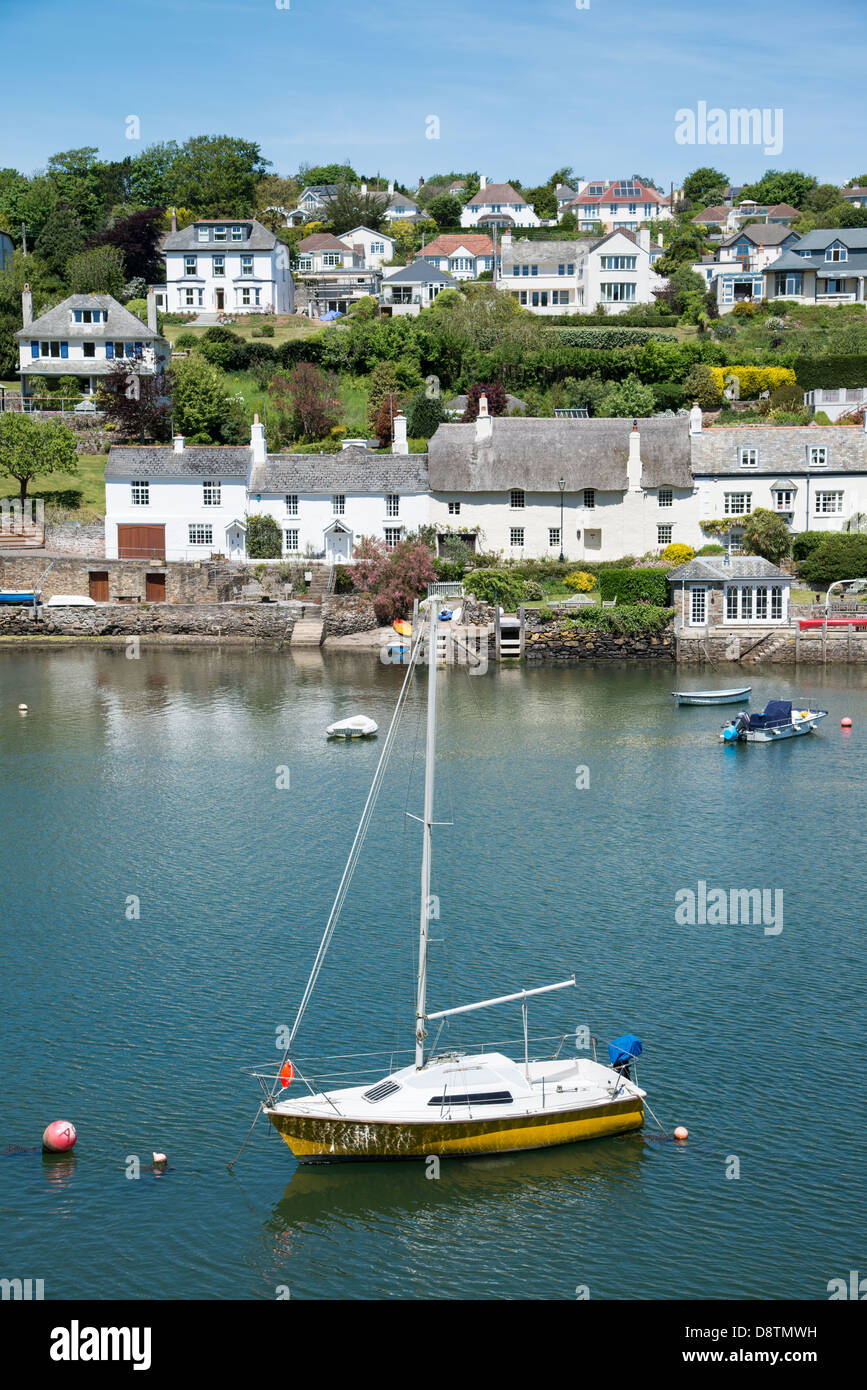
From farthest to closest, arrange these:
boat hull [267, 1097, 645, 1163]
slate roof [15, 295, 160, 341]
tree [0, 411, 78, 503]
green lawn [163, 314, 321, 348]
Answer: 1. green lawn [163, 314, 321, 348]
2. slate roof [15, 295, 160, 341]
3. tree [0, 411, 78, 503]
4. boat hull [267, 1097, 645, 1163]

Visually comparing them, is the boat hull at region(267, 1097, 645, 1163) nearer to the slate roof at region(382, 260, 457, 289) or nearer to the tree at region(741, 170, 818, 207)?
the slate roof at region(382, 260, 457, 289)

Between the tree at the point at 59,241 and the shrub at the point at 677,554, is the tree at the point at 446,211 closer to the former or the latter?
the tree at the point at 59,241

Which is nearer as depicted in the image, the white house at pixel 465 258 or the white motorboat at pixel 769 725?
the white motorboat at pixel 769 725

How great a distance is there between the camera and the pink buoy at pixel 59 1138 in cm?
2533

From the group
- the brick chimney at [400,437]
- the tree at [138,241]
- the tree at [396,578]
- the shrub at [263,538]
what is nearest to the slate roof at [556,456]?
the brick chimney at [400,437]

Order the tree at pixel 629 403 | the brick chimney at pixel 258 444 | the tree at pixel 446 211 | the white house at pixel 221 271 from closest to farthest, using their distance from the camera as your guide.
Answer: the brick chimney at pixel 258 444, the tree at pixel 629 403, the white house at pixel 221 271, the tree at pixel 446 211

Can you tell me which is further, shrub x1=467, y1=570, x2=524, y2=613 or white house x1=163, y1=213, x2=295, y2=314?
white house x1=163, y1=213, x2=295, y2=314

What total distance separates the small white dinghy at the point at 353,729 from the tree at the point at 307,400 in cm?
4262

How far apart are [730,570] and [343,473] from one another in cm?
2217

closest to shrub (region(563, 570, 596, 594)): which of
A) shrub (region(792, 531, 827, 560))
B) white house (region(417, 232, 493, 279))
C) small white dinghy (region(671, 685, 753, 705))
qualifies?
shrub (region(792, 531, 827, 560))

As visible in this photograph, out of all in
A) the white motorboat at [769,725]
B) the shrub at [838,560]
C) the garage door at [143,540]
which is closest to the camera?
the white motorboat at [769,725]

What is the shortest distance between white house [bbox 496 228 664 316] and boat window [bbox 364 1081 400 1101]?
100 m

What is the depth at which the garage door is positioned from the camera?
7950cm

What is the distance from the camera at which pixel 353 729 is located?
5462cm
